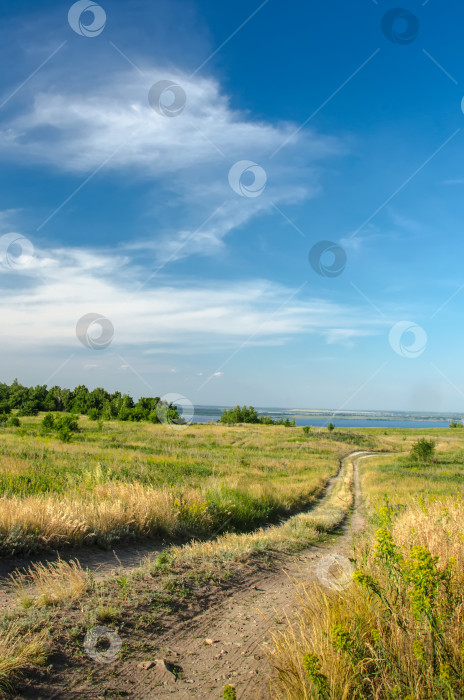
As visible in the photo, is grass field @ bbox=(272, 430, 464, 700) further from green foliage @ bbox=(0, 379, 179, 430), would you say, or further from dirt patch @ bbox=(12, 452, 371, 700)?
green foliage @ bbox=(0, 379, 179, 430)

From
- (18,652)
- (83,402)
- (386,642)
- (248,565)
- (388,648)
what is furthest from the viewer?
(83,402)

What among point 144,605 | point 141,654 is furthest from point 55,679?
point 144,605

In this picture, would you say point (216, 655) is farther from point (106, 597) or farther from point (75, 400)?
point (75, 400)

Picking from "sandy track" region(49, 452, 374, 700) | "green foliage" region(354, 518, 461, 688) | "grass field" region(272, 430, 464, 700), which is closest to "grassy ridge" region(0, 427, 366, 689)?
A: "sandy track" region(49, 452, 374, 700)

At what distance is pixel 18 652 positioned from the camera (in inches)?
149

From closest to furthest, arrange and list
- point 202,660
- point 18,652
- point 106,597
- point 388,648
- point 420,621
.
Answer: point 420,621, point 388,648, point 18,652, point 202,660, point 106,597

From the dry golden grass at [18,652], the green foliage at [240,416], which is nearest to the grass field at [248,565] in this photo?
the dry golden grass at [18,652]

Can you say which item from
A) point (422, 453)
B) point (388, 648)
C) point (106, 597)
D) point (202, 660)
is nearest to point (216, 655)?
point (202, 660)

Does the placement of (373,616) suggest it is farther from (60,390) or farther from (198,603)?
(60,390)

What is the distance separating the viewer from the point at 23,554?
7.42 meters

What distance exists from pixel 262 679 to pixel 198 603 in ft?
6.35

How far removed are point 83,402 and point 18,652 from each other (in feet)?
357

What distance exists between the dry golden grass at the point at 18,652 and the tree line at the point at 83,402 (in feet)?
264

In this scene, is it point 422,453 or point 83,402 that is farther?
point 83,402
